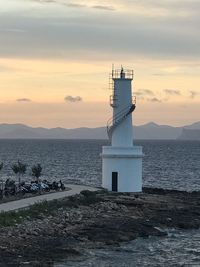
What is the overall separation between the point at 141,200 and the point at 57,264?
1828 centimetres

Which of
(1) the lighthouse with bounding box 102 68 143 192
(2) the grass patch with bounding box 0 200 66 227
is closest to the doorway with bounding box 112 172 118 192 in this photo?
(1) the lighthouse with bounding box 102 68 143 192

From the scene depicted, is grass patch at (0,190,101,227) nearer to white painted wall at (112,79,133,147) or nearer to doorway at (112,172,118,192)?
doorway at (112,172,118,192)

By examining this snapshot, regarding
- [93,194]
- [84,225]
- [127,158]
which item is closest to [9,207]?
[84,225]

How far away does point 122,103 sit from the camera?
47562mm

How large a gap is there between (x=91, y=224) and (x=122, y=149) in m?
12.2

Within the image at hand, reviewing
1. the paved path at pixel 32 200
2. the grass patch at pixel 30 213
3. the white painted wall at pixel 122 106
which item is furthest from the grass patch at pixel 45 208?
the white painted wall at pixel 122 106

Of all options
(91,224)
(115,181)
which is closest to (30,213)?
(91,224)

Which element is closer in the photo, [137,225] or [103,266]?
[103,266]

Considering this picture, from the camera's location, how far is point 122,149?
46.9 metres

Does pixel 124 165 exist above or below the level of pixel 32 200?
above

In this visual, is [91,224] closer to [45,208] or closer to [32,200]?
[45,208]

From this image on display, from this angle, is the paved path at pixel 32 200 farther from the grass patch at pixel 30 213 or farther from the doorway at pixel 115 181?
the doorway at pixel 115 181

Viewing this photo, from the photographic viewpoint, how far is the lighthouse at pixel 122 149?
46.8 meters

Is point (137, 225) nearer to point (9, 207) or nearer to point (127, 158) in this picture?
point (9, 207)
